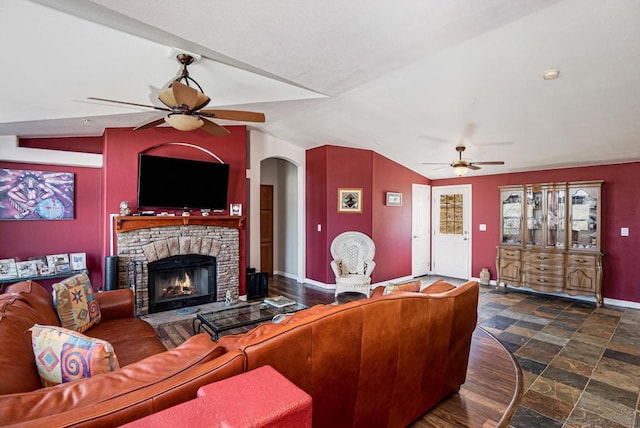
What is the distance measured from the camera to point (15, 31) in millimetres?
2148

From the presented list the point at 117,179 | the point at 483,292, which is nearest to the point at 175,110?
the point at 117,179

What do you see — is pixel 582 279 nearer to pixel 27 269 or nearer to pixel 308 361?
pixel 308 361

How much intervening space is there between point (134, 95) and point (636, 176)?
6.93 meters

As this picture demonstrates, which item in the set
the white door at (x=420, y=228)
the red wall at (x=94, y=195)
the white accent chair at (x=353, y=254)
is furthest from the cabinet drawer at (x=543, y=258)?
the red wall at (x=94, y=195)

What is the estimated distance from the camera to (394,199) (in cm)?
623

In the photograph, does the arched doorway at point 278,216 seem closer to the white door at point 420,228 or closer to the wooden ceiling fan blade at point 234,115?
the white door at point 420,228

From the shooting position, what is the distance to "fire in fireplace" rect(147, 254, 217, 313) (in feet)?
14.4

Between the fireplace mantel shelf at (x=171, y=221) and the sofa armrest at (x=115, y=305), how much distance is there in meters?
1.38

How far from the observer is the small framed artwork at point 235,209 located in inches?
198

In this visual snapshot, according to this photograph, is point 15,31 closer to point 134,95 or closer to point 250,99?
point 134,95

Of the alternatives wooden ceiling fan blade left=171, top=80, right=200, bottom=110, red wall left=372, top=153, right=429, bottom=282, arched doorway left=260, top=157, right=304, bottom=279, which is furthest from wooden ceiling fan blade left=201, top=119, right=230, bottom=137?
arched doorway left=260, top=157, right=304, bottom=279

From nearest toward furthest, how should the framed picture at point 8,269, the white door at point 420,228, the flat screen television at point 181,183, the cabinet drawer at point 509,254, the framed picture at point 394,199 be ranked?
the framed picture at point 8,269 < the flat screen television at point 181,183 < the cabinet drawer at point 509,254 < the framed picture at point 394,199 < the white door at point 420,228

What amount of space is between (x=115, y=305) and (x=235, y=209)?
2.44 m

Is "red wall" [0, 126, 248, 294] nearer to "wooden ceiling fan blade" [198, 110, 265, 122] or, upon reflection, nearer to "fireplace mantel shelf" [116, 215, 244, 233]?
"fireplace mantel shelf" [116, 215, 244, 233]
